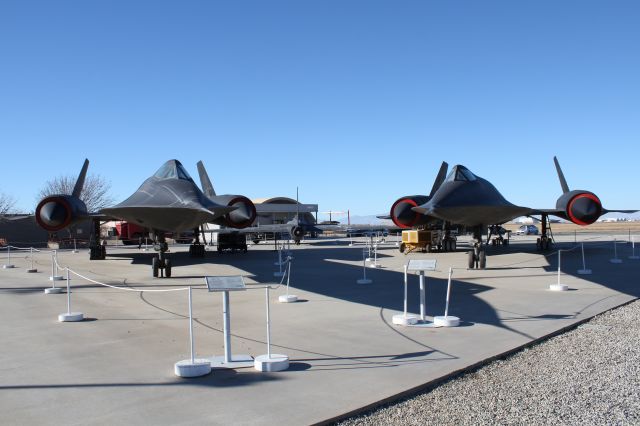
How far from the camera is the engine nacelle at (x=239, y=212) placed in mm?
20625

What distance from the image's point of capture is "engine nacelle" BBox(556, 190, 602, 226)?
720 inches

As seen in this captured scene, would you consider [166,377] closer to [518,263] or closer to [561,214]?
[518,263]

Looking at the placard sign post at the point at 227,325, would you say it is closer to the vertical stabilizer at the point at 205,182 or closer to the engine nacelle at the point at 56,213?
the engine nacelle at the point at 56,213

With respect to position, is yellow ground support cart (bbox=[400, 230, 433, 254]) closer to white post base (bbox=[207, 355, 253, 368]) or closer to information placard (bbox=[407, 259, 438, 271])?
information placard (bbox=[407, 259, 438, 271])

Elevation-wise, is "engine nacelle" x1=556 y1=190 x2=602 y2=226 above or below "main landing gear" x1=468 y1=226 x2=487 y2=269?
above

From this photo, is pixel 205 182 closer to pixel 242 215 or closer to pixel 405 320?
pixel 242 215

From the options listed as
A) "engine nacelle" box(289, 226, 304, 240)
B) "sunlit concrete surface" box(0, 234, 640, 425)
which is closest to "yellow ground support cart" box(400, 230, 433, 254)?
"engine nacelle" box(289, 226, 304, 240)

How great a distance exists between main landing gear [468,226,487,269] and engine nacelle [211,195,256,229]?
8.80 meters

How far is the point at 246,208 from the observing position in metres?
20.7

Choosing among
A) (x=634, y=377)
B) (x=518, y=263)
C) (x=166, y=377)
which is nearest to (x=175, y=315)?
(x=166, y=377)

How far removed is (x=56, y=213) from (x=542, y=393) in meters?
17.4

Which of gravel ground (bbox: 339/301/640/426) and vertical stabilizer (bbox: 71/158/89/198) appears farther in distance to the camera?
vertical stabilizer (bbox: 71/158/89/198)

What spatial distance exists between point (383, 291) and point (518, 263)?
309 inches

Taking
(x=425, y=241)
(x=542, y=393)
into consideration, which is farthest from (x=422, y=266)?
(x=425, y=241)
